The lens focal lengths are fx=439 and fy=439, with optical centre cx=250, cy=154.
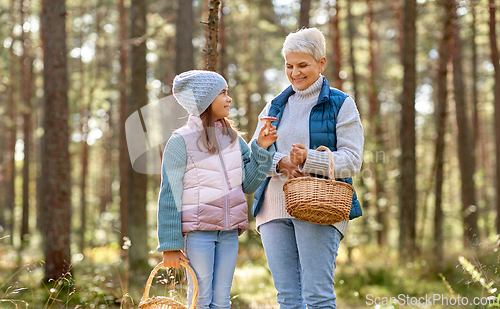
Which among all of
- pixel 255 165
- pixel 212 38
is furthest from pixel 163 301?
pixel 212 38

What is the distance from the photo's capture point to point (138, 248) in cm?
916

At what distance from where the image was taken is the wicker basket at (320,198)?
2555 mm

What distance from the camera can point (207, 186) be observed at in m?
2.84

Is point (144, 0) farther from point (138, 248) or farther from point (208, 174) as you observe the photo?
point (208, 174)

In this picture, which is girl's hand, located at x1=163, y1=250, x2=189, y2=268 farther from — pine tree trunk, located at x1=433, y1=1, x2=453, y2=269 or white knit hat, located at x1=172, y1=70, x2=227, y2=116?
pine tree trunk, located at x1=433, y1=1, x2=453, y2=269

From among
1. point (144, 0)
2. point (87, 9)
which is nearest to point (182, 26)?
point (144, 0)

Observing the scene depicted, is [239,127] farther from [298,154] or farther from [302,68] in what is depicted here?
[298,154]

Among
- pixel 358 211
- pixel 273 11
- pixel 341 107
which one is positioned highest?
pixel 273 11

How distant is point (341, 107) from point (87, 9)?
19338 mm

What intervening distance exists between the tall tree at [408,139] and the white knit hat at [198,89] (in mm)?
6617

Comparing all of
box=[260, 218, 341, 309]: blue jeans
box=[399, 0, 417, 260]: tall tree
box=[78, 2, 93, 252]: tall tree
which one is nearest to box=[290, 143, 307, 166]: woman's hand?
box=[260, 218, 341, 309]: blue jeans

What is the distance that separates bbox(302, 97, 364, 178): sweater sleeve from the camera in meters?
2.71

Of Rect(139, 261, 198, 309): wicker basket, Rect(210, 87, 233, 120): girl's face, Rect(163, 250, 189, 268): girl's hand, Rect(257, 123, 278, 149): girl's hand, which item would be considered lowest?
Rect(139, 261, 198, 309): wicker basket

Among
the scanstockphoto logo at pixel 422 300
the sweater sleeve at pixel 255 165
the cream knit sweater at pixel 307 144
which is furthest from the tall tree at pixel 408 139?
the sweater sleeve at pixel 255 165
